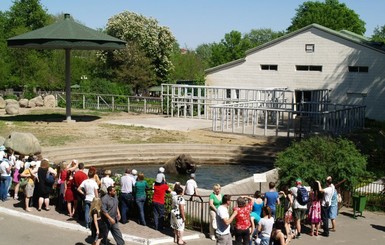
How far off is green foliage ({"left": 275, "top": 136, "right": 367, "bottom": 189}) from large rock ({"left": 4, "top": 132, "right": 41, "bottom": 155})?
1131cm

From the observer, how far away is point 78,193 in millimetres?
14609

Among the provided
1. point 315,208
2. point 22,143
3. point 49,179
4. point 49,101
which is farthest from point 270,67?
point 49,179

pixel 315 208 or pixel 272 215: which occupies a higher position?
pixel 272 215

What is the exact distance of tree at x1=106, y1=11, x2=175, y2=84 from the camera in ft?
212

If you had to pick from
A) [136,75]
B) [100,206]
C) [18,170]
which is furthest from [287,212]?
[136,75]

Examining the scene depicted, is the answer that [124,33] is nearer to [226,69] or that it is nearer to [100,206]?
[226,69]

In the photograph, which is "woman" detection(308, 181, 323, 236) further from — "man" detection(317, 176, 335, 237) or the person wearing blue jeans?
the person wearing blue jeans

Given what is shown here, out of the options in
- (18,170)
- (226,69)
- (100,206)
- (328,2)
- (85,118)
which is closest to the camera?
(100,206)

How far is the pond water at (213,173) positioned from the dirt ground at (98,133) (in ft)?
10.9

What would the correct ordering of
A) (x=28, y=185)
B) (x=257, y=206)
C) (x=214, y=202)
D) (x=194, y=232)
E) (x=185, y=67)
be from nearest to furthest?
(x=257, y=206)
(x=214, y=202)
(x=194, y=232)
(x=28, y=185)
(x=185, y=67)

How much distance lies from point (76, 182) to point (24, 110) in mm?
32573

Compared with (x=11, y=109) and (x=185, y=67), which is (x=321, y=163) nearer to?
(x=11, y=109)

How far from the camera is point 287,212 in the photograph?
46.2ft

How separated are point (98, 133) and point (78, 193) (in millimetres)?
17721
